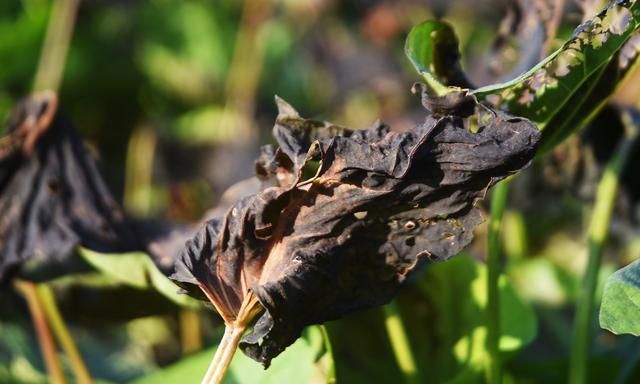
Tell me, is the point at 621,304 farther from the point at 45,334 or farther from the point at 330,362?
the point at 45,334

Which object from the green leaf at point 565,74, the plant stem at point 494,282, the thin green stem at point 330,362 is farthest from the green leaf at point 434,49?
the thin green stem at point 330,362

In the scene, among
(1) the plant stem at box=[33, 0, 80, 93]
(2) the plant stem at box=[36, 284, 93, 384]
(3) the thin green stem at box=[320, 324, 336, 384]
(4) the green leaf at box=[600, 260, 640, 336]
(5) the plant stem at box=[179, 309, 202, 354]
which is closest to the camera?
(4) the green leaf at box=[600, 260, 640, 336]

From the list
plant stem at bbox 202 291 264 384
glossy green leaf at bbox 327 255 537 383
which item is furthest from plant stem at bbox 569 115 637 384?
plant stem at bbox 202 291 264 384

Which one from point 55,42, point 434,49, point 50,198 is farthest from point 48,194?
point 55,42

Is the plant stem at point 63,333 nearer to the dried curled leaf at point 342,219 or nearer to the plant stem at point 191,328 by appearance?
the plant stem at point 191,328

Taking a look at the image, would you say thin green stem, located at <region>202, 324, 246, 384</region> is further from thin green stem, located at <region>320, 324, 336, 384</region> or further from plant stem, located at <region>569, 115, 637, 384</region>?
plant stem, located at <region>569, 115, 637, 384</region>

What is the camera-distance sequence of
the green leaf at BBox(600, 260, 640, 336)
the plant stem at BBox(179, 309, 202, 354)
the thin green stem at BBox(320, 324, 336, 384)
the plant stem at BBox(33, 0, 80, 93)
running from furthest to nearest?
the plant stem at BBox(33, 0, 80, 93)
the plant stem at BBox(179, 309, 202, 354)
the thin green stem at BBox(320, 324, 336, 384)
the green leaf at BBox(600, 260, 640, 336)

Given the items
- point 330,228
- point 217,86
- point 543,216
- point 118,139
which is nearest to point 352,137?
point 330,228
